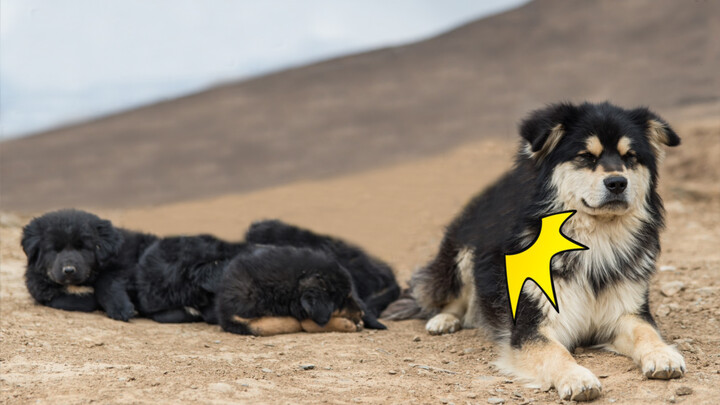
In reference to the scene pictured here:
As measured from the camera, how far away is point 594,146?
205 inches

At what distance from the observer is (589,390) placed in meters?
4.48

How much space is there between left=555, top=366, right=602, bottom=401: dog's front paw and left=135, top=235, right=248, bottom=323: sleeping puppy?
3.79 meters

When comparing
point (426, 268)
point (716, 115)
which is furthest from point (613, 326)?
point (716, 115)

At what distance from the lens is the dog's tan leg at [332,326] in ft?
22.2

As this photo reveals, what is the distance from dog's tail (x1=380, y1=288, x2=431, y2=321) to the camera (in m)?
7.68

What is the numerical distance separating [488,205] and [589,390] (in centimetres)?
239

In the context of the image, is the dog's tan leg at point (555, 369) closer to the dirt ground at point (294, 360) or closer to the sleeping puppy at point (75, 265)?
the dirt ground at point (294, 360)

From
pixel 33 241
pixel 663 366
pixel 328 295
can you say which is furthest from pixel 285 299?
pixel 663 366

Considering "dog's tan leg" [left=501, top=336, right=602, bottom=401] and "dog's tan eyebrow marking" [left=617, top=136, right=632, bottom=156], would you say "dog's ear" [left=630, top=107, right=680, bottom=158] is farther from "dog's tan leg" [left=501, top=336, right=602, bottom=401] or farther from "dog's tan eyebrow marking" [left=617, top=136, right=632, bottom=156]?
"dog's tan leg" [left=501, top=336, right=602, bottom=401]

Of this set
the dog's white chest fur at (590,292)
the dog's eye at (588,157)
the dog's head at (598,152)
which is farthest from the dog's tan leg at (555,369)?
the dog's eye at (588,157)

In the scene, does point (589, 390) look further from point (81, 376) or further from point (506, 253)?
point (81, 376)

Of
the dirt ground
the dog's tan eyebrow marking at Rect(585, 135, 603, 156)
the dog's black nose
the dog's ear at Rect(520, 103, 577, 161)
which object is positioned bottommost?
the dirt ground

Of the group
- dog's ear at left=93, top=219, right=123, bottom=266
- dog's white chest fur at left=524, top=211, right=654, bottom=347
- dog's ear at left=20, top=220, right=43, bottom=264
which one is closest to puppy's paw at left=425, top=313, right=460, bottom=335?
dog's white chest fur at left=524, top=211, right=654, bottom=347

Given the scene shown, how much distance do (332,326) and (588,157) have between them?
284cm
